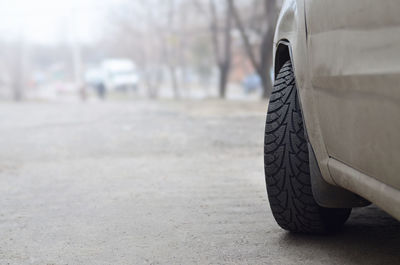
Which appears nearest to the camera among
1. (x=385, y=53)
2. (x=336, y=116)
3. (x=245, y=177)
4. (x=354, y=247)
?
(x=385, y=53)

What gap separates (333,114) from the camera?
6.62ft

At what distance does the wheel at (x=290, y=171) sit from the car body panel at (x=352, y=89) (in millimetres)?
166

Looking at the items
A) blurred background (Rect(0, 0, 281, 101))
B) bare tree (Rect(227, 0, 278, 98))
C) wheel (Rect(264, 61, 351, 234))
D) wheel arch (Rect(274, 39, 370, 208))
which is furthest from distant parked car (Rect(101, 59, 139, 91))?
wheel arch (Rect(274, 39, 370, 208))

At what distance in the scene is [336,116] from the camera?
1993 millimetres

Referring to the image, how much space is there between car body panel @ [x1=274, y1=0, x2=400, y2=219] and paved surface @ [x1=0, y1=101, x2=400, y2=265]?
572 mm

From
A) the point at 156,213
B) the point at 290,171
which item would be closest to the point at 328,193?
the point at 290,171

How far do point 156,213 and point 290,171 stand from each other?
1.18 meters

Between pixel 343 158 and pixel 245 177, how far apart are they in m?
2.66

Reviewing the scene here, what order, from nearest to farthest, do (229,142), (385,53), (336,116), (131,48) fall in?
(385,53) → (336,116) → (229,142) → (131,48)

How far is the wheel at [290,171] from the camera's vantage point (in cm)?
243

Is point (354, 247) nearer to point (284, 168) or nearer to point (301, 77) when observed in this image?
point (284, 168)

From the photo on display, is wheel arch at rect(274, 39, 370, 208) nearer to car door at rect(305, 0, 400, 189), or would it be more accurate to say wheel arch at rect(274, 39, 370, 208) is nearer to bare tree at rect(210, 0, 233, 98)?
car door at rect(305, 0, 400, 189)

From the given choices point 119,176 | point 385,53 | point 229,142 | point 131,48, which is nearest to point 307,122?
point 385,53

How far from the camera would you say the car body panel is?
159 cm
